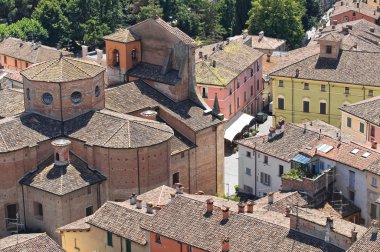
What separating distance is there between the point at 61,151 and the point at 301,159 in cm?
1656

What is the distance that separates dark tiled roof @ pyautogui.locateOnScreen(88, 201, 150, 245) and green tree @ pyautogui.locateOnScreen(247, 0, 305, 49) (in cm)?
6158

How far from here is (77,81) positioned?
219ft

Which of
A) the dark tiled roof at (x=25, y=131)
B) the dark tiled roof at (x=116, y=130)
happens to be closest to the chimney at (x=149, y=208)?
the dark tiled roof at (x=116, y=130)

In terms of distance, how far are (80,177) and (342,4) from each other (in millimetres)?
74936

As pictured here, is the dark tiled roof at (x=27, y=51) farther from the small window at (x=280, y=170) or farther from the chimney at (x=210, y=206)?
the chimney at (x=210, y=206)

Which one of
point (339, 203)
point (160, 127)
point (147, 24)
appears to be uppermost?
point (147, 24)

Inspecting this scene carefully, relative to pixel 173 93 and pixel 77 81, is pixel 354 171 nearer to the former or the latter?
pixel 173 93

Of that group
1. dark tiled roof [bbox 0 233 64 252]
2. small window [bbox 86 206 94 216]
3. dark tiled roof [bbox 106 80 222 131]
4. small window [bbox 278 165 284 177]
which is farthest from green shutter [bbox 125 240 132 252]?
small window [bbox 278 165 284 177]

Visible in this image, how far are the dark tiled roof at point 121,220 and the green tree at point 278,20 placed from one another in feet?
202

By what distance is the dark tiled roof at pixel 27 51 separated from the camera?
104500 mm

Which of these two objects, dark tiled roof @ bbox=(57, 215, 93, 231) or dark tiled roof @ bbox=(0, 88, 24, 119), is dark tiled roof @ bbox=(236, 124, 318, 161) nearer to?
dark tiled roof @ bbox=(57, 215, 93, 231)

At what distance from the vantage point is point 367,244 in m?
49.0

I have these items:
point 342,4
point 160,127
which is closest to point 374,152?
point 160,127

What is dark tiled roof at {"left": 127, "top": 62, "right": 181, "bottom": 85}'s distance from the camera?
72188mm
